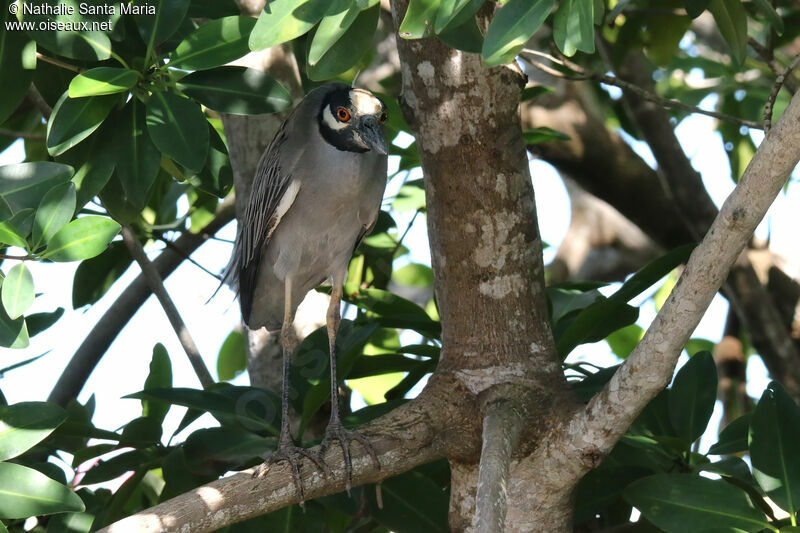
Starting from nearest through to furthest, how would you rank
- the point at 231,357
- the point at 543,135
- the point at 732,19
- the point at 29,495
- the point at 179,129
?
1. the point at 29,495
2. the point at 179,129
3. the point at 732,19
4. the point at 543,135
5. the point at 231,357

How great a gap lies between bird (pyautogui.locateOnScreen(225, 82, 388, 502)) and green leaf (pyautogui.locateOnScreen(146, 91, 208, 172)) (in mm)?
679

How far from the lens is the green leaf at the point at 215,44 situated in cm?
235

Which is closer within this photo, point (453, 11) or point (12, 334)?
point (453, 11)

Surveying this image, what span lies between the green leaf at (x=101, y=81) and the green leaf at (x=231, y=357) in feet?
7.65

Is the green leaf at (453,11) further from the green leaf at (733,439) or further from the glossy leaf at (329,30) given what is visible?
the green leaf at (733,439)

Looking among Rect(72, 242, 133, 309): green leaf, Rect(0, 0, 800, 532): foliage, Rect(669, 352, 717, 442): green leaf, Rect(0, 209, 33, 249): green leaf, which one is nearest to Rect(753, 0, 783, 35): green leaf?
Rect(0, 0, 800, 532): foliage

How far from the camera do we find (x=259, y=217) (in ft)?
10.5

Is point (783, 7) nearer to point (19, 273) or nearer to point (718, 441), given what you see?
point (718, 441)

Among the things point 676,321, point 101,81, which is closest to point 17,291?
point 101,81

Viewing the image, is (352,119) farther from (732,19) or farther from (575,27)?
(575,27)

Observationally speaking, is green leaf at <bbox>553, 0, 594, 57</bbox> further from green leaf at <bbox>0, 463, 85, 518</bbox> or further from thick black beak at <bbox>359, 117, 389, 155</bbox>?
green leaf at <bbox>0, 463, 85, 518</bbox>

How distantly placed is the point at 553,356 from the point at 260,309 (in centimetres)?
130

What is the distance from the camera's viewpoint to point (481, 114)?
8.04 ft

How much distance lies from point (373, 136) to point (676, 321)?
1.32 m
